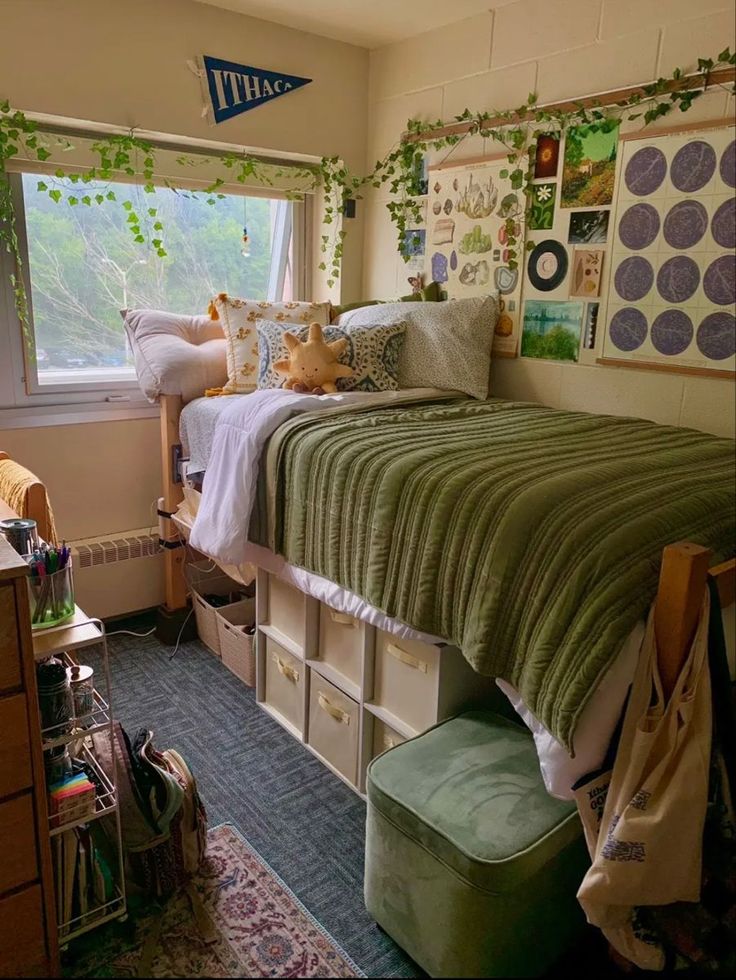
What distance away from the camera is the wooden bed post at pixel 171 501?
107 inches

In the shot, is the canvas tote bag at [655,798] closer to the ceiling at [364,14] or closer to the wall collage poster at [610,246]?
the wall collage poster at [610,246]

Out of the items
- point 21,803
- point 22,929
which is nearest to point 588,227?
point 21,803

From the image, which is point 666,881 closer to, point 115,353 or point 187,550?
point 187,550

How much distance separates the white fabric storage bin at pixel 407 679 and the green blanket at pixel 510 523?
161 millimetres

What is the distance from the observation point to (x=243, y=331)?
8.84 feet

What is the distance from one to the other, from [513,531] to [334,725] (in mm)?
959

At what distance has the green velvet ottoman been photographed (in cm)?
132

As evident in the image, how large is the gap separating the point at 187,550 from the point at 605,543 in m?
1.91

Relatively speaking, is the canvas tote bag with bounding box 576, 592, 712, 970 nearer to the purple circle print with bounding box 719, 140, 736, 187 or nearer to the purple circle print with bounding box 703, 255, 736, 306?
the purple circle print with bounding box 703, 255, 736, 306

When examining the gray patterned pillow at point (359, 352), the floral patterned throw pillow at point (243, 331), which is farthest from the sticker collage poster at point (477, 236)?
the floral patterned throw pillow at point (243, 331)

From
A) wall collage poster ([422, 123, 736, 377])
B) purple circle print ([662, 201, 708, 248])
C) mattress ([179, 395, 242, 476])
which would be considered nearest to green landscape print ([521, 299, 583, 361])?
wall collage poster ([422, 123, 736, 377])

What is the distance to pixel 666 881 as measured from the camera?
50.4 inches

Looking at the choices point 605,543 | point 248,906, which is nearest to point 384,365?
point 605,543

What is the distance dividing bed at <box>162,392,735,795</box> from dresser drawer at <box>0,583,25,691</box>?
2.51 feet
